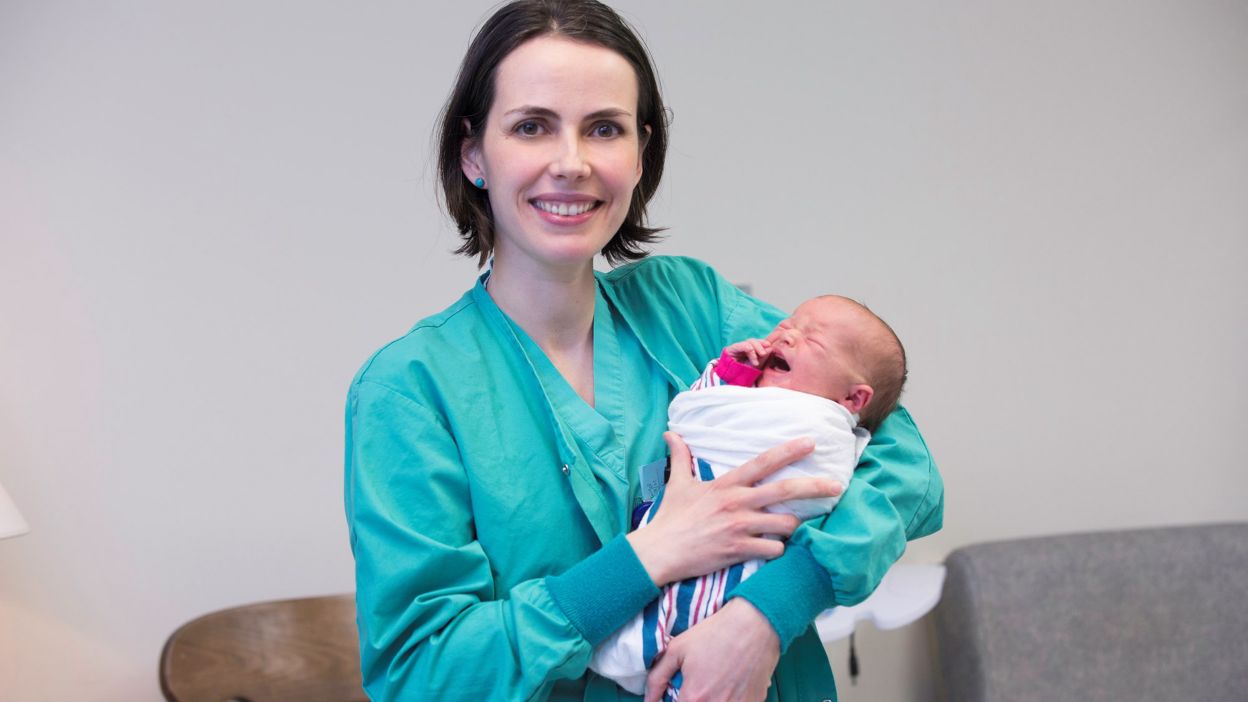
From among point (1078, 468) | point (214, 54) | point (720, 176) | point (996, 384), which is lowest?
point (1078, 468)

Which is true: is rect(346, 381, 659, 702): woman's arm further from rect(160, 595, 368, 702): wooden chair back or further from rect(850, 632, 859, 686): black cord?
rect(850, 632, 859, 686): black cord

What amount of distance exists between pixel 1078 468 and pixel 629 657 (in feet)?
7.74

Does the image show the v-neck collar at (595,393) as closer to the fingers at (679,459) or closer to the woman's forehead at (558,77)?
the fingers at (679,459)

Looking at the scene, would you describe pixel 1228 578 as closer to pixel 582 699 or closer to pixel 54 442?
pixel 582 699

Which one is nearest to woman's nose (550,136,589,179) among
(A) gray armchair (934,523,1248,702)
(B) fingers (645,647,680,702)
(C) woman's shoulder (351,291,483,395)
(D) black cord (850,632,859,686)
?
(C) woman's shoulder (351,291,483,395)

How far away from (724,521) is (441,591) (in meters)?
0.31

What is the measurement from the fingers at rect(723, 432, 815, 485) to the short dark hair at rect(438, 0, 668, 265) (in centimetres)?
45

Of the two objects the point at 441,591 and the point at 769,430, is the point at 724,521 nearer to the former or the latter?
the point at 769,430

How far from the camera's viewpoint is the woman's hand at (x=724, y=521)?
1.13m

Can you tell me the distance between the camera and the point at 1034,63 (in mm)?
3000

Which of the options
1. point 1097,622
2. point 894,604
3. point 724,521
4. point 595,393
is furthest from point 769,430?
point 1097,622

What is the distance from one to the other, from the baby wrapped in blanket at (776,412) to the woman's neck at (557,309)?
14 centimetres

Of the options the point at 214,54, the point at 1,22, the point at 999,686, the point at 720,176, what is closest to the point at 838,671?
the point at 999,686

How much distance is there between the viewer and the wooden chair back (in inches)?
90.6
